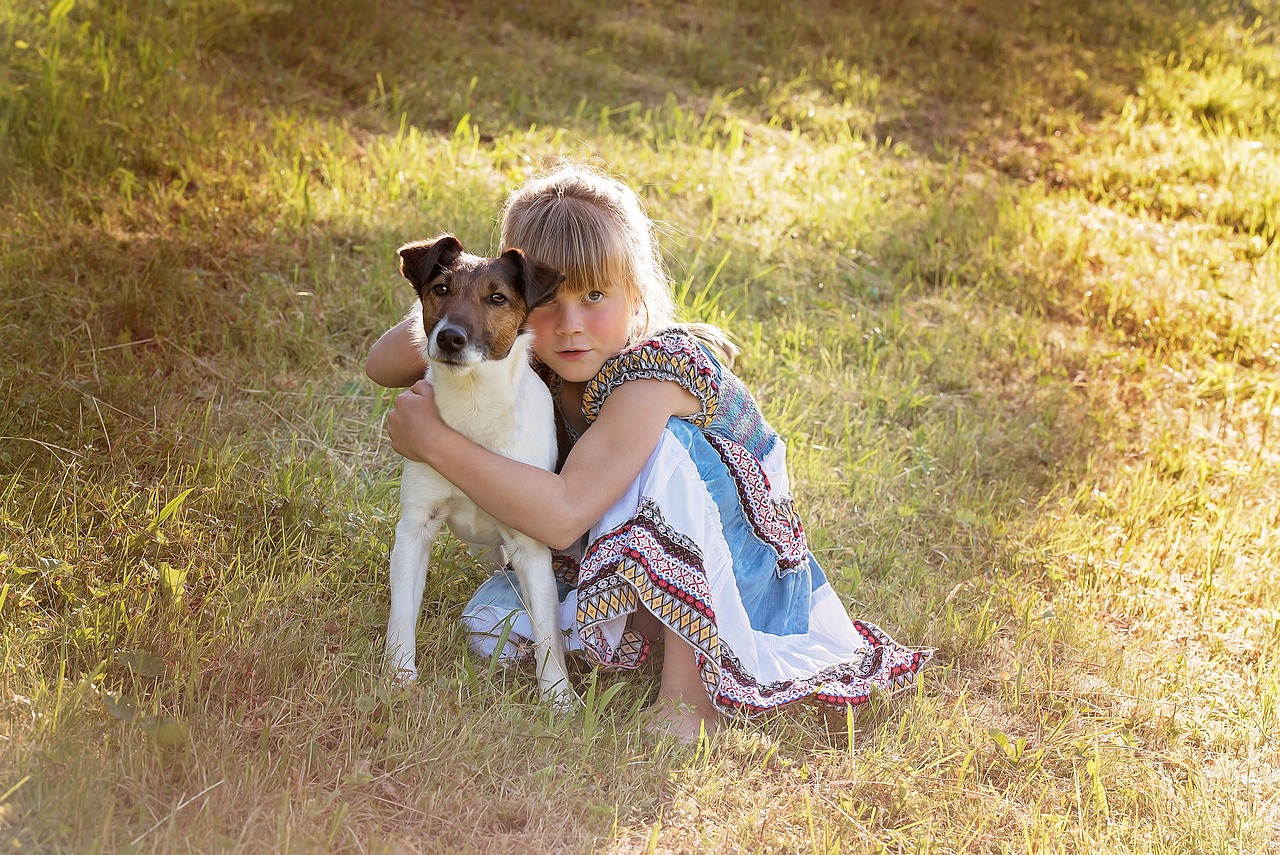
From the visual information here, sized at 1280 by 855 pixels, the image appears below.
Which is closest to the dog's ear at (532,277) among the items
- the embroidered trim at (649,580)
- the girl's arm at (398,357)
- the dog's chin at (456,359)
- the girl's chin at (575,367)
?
the dog's chin at (456,359)

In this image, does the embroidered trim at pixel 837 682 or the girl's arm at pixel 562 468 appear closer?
the girl's arm at pixel 562 468

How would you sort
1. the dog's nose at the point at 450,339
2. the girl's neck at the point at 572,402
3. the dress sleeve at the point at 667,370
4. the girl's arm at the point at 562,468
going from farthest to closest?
the girl's neck at the point at 572,402 → the dress sleeve at the point at 667,370 → the girl's arm at the point at 562,468 → the dog's nose at the point at 450,339

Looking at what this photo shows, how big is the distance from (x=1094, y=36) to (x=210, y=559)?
29.8 feet

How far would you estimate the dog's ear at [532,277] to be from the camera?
9.38 ft

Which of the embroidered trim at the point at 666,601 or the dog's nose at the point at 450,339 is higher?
the dog's nose at the point at 450,339

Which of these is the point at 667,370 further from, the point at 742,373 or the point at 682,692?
the point at 742,373

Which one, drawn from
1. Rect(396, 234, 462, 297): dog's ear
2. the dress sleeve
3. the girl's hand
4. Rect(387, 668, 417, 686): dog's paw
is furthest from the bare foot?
Rect(396, 234, 462, 297): dog's ear

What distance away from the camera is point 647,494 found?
10.2 ft

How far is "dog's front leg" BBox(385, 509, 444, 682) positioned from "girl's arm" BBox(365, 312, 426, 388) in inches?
21.4

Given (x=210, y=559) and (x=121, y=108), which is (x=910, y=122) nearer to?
(x=121, y=108)

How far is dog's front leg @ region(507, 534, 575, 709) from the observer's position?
123 inches

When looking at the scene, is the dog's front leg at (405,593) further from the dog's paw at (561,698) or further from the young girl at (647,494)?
the dog's paw at (561,698)

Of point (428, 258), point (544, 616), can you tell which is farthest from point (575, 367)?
point (544, 616)

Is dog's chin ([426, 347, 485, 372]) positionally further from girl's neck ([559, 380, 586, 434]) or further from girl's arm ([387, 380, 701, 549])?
girl's neck ([559, 380, 586, 434])
